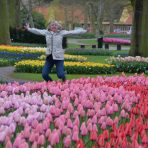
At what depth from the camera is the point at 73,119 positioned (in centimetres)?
630

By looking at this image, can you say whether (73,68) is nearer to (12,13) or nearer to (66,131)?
(66,131)

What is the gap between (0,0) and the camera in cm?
3109

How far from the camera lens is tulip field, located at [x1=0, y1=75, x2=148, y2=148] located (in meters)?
4.84

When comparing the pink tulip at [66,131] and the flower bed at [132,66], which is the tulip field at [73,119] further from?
the flower bed at [132,66]

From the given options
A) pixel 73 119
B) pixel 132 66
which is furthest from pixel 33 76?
pixel 73 119

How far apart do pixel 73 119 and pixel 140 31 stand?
60.2 ft

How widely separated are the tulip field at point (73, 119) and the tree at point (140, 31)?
14159 mm

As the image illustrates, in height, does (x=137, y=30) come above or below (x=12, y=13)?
below

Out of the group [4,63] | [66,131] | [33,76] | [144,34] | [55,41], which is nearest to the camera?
[66,131]

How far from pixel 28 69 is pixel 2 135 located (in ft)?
42.0

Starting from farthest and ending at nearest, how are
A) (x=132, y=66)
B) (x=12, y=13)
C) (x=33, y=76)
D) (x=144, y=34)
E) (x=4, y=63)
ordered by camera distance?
(x=12, y=13) → (x=144, y=34) → (x=4, y=63) → (x=132, y=66) → (x=33, y=76)

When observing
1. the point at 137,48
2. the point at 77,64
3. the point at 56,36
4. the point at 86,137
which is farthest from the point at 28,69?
the point at 86,137

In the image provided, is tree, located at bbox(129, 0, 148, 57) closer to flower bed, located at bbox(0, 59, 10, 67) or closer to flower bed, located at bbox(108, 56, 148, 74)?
flower bed, located at bbox(108, 56, 148, 74)

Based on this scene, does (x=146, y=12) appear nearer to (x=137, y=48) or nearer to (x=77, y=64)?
(x=137, y=48)
